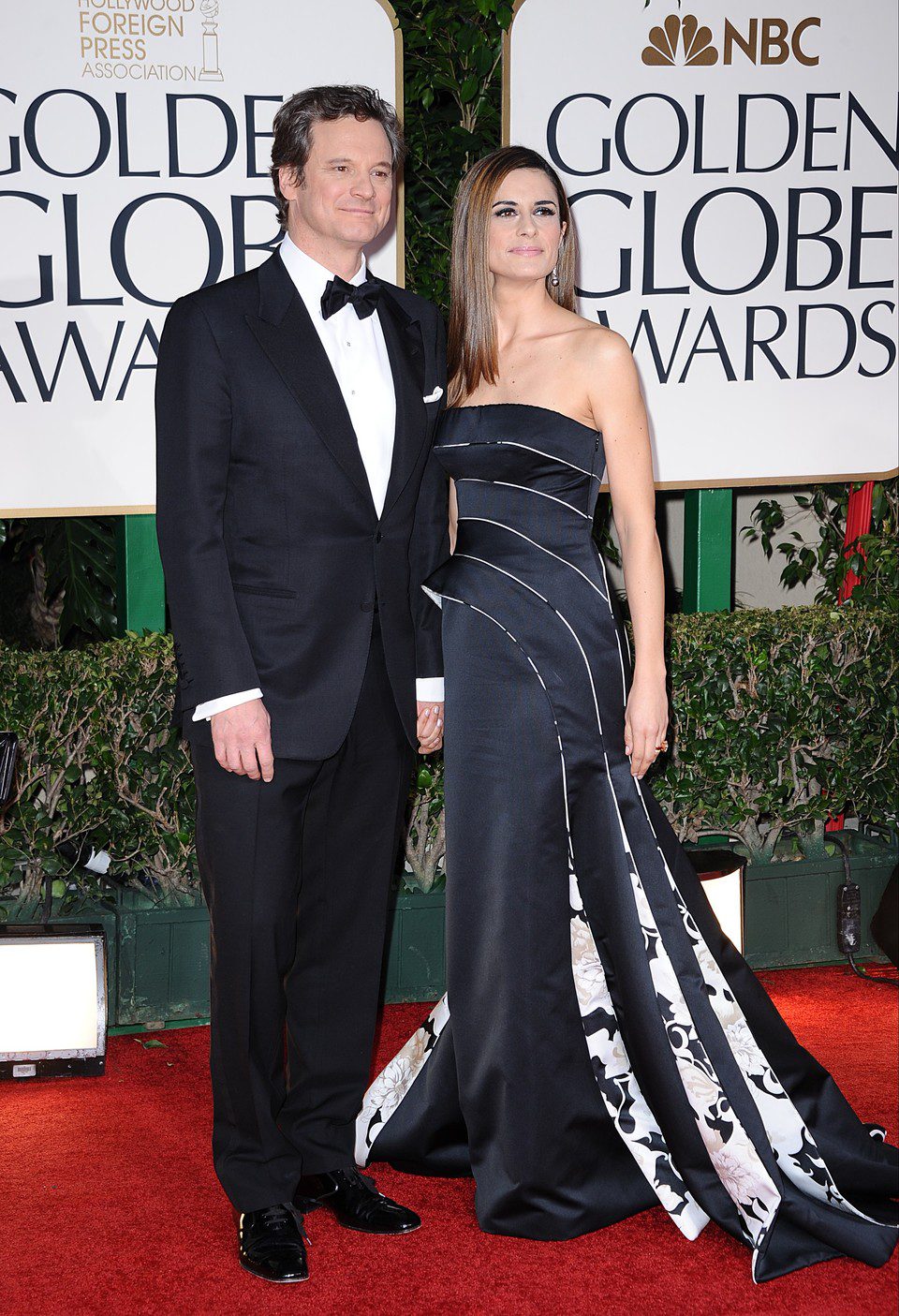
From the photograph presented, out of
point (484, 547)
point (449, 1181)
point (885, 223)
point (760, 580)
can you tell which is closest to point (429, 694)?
point (484, 547)

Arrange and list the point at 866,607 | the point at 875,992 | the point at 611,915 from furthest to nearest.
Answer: the point at 866,607, the point at 875,992, the point at 611,915

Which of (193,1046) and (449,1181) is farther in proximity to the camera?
(193,1046)

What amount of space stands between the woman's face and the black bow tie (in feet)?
0.88

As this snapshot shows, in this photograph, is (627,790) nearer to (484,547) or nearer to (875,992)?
(484,547)

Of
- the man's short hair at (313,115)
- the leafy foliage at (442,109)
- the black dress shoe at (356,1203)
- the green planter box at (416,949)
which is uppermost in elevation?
the leafy foliage at (442,109)

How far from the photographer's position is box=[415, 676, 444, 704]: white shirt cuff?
2.63 metres

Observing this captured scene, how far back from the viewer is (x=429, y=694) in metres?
2.63

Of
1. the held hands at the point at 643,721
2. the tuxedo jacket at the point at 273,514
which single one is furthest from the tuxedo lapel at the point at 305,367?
the held hands at the point at 643,721

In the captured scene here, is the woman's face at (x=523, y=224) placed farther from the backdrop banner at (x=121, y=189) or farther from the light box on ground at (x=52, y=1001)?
the light box on ground at (x=52, y=1001)

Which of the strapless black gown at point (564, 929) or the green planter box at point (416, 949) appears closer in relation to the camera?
the strapless black gown at point (564, 929)

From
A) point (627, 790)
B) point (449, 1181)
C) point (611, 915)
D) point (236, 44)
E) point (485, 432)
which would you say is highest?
point (236, 44)

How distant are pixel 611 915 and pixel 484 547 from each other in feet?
2.25

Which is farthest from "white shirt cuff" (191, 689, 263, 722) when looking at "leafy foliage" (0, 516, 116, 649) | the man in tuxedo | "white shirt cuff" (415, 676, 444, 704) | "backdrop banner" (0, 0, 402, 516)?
"leafy foliage" (0, 516, 116, 649)

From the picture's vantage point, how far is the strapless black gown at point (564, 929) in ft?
8.25
